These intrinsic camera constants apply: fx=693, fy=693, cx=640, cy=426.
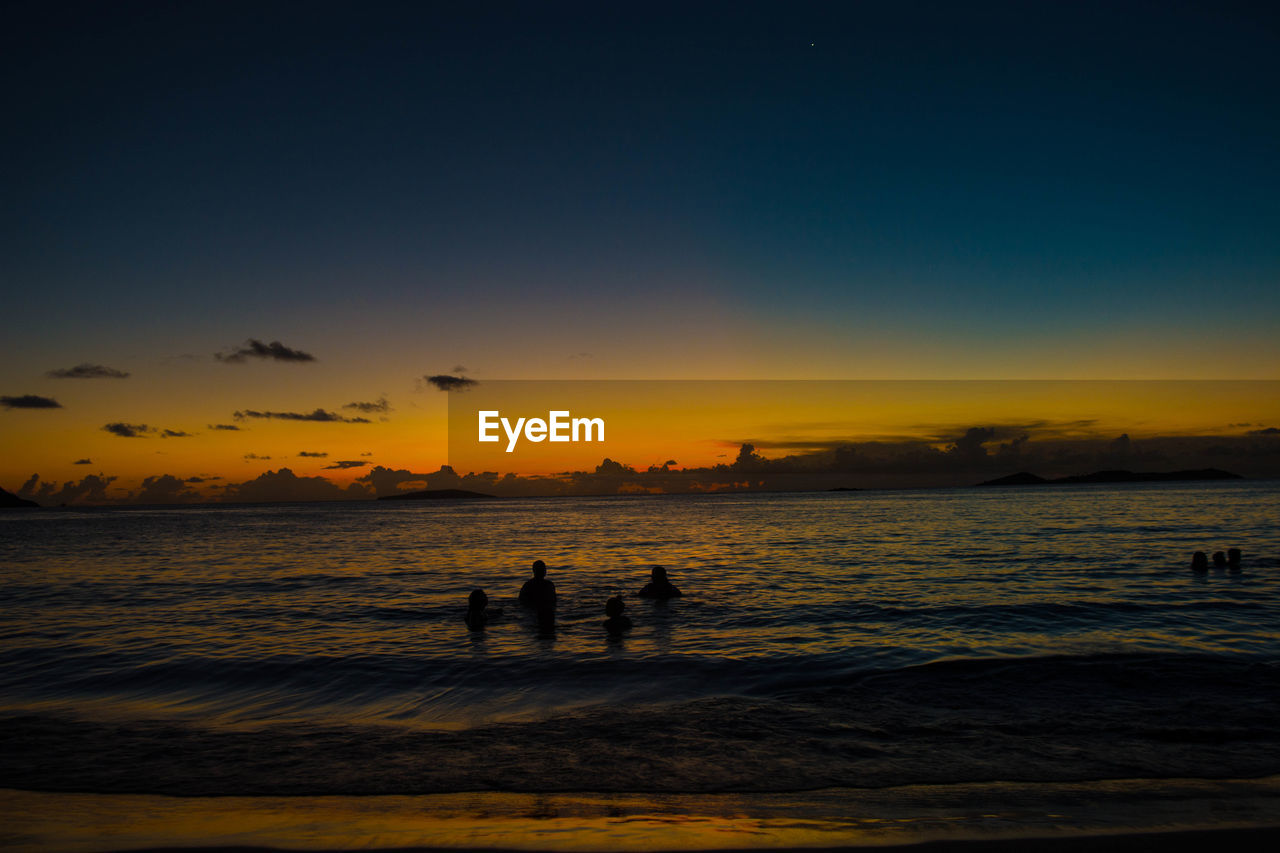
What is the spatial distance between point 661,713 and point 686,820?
4.51 m

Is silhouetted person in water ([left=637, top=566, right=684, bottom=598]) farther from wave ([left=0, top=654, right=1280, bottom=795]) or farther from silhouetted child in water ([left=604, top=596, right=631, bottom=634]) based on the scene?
wave ([left=0, top=654, right=1280, bottom=795])

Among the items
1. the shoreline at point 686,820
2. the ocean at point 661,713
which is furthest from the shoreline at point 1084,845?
the ocean at point 661,713

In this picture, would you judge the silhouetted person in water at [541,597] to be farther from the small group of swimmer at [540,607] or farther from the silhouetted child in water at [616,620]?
the silhouetted child in water at [616,620]

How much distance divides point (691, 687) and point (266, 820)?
770 centimetres

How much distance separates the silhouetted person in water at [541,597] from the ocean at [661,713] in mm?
514

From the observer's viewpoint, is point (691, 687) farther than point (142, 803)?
Yes

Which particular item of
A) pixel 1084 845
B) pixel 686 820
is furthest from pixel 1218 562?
pixel 686 820

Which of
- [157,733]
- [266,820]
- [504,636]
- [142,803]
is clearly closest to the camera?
[266,820]

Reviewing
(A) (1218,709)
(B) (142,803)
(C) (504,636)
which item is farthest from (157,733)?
(A) (1218,709)

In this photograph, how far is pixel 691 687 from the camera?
13.3 m

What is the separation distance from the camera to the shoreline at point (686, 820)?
20.8 feet

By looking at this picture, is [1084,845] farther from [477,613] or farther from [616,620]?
[477,613]

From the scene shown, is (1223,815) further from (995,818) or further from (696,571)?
(696,571)

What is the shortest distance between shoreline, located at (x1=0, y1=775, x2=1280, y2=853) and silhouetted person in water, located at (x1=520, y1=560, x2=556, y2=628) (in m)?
11.6
